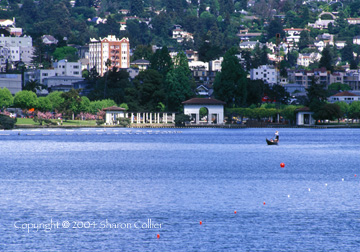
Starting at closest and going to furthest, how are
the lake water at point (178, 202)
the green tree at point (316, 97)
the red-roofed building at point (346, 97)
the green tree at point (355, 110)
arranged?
1. the lake water at point (178, 202)
2. the green tree at point (316, 97)
3. the green tree at point (355, 110)
4. the red-roofed building at point (346, 97)

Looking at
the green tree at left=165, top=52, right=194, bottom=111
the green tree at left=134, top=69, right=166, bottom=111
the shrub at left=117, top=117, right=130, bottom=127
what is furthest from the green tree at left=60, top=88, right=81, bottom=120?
the green tree at left=165, top=52, right=194, bottom=111

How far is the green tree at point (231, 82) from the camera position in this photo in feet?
488

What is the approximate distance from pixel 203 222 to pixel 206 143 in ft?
215

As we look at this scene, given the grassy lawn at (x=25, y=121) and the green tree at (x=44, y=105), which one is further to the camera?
the green tree at (x=44, y=105)

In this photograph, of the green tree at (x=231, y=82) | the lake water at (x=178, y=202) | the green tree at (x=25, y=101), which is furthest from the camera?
the green tree at (x=231, y=82)

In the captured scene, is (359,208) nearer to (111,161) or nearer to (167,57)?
(111,161)

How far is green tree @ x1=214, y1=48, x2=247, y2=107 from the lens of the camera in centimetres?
14888

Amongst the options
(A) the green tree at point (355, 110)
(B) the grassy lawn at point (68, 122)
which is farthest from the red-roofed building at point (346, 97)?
(B) the grassy lawn at point (68, 122)

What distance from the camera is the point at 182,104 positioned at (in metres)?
154

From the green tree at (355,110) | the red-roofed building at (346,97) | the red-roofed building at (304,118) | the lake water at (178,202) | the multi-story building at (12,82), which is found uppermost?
the multi-story building at (12,82)

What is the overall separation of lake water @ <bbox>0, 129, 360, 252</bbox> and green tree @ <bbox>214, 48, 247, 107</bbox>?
69.9 m

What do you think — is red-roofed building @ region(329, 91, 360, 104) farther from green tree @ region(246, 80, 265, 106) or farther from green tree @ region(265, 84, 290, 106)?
green tree @ region(246, 80, 265, 106)

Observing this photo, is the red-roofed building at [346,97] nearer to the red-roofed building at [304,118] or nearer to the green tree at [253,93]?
the green tree at [253,93]

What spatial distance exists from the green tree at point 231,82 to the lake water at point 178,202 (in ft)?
229
